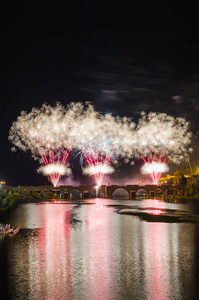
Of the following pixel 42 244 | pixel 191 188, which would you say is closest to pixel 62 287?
pixel 42 244

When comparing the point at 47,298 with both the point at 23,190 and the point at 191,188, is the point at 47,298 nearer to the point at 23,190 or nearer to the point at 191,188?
the point at 191,188

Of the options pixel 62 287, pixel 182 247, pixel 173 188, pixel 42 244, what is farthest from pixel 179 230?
pixel 173 188

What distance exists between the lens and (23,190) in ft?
502

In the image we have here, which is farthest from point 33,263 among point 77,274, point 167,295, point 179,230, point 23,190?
point 23,190

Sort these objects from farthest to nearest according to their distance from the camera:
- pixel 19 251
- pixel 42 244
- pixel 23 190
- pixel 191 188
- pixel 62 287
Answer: pixel 23 190 < pixel 191 188 < pixel 42 244 < pixel 19 251 < pixel 62 287

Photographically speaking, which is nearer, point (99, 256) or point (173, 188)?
point (99, 256)

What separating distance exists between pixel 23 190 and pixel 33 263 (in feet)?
453

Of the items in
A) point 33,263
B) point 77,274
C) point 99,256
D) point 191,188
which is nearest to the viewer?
point 77,274

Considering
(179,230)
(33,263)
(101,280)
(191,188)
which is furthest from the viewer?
(191,188)

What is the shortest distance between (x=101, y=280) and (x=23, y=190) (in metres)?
143

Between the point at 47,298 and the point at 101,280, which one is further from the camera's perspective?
the point at 101,280

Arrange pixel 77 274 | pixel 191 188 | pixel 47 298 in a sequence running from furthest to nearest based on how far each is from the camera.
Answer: pixel 191 188 → pixel 77 274 → pixel 47 298

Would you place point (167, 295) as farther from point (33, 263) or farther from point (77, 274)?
point (33, 263)

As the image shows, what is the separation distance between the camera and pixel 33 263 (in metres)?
18.9
